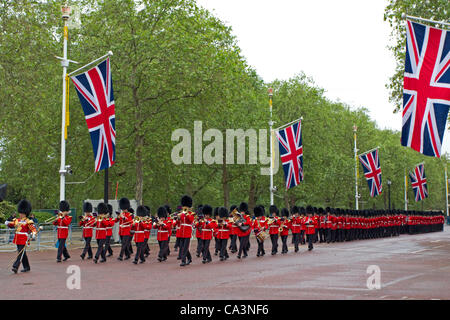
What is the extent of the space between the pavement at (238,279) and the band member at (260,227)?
1.13 metres

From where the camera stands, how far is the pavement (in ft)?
31.5

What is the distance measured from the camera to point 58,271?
13.8 meters

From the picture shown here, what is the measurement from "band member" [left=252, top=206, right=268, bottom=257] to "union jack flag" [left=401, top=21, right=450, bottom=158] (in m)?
5.65

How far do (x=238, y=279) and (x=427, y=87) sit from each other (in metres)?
7.90

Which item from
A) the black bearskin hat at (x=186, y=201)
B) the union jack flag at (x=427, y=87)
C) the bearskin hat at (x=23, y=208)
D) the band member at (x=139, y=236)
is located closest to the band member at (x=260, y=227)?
the black bearskin hat at (x=186, y=201)

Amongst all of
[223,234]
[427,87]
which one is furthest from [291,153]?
[427,87]

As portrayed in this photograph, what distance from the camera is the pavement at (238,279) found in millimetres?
9594

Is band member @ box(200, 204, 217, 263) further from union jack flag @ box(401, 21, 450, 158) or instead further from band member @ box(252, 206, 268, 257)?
union jack flag @ box(401, 21, 450, 158)

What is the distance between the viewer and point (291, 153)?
96.5ft

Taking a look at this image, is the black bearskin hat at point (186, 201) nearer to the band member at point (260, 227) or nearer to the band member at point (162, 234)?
the band member at point (162, 234)

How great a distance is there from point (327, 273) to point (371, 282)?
75.5 inches

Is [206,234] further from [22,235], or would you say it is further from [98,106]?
[98,106]

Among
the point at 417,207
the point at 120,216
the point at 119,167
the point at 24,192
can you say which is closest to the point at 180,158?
the point at 119,167

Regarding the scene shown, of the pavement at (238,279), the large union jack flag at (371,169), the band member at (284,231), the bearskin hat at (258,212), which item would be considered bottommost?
the pavement at (238,279)
